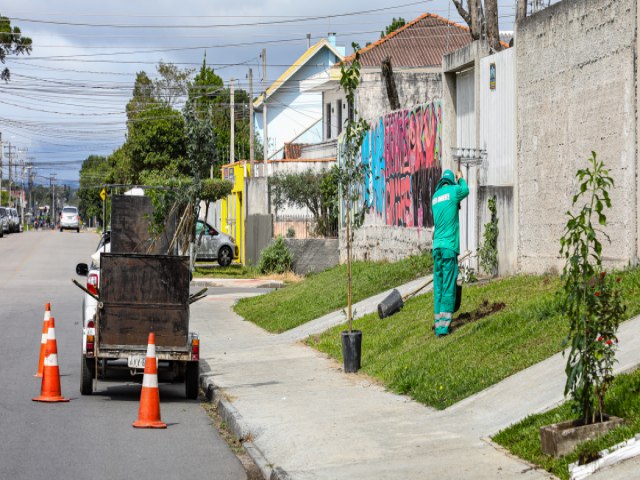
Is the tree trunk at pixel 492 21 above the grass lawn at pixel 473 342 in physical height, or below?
above

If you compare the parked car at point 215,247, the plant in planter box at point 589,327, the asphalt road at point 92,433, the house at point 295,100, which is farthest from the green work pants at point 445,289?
the house at point 295,100

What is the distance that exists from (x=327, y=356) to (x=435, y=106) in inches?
276

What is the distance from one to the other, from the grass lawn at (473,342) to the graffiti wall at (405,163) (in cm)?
556

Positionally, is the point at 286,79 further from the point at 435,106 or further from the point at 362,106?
the point at 435,106

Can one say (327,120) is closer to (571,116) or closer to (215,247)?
A: (215,247)

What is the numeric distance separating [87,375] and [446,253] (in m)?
4.60

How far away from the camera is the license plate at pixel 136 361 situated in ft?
40.3

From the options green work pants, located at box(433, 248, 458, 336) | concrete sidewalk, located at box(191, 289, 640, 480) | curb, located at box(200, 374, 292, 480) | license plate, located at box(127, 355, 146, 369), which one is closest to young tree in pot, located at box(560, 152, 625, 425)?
concrete sidewalk, located at box(191, 289, 640, 480)

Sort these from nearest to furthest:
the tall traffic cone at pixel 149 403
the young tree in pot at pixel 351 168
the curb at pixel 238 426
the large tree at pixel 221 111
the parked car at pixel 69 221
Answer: the curb at pixel 238 426 < the tall traffic cone at pixel 149 403 < the young tree in pot at pixel 351 168 < the large tree at pixel 221 111 < the parked car at pixel 69 221

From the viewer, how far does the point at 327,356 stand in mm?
15648

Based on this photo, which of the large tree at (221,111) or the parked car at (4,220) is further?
the large tree at (221,111)

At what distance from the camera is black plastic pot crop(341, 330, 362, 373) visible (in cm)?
1343

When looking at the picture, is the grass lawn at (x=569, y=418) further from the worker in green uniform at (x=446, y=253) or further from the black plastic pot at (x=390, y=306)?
the black plastic pot at (x=390, y=306)

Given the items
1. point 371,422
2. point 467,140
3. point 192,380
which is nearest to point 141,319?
point 192,380
